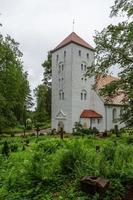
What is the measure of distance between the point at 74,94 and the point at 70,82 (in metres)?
1.89

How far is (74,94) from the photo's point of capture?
4538 cm

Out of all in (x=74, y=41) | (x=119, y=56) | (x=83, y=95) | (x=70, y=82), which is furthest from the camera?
(x=83, y=95)

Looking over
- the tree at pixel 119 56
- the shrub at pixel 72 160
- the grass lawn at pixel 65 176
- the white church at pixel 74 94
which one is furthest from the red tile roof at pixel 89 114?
the shrub at pixel 72 160

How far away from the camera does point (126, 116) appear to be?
19.0m

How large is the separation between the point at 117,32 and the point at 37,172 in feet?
47.4

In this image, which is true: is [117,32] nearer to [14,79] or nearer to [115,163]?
[115,163]

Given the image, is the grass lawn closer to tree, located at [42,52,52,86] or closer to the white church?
the white church

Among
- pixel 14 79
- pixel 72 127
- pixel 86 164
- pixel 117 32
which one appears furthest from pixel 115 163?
pixel 72 127

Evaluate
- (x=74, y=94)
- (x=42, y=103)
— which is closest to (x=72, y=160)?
(x=74, y=94)

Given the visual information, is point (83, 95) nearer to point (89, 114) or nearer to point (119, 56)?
point (89, 114)

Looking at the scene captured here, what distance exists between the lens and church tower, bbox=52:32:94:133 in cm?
4516

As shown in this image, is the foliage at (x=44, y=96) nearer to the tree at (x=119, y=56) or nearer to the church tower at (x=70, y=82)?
the church tower at (x=70, y=82)

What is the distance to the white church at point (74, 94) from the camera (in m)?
45.2

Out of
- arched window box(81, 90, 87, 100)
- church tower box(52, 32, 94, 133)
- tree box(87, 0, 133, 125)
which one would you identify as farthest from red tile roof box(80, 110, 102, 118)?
tree box(87, 0, 133, 125)
